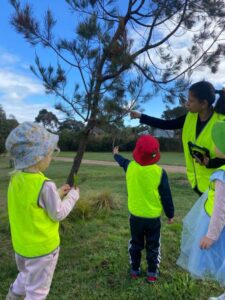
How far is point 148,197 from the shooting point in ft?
10.7

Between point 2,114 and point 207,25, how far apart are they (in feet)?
69.8

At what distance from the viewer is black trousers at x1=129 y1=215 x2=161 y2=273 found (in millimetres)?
3327

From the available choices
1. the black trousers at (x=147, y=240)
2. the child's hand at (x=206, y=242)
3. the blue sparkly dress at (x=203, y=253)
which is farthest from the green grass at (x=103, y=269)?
the child's hand at (x=206, y=242)

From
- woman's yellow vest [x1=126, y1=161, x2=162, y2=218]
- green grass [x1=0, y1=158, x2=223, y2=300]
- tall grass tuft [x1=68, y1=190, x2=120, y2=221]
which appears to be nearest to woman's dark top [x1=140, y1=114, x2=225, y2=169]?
woman's yellow vest [x1=126, y1=161, x2=162, y2=218]

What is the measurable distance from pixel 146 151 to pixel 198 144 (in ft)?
→ 1.94

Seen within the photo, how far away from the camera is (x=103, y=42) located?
4125 mm

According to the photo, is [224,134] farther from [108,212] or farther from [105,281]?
[108,212]

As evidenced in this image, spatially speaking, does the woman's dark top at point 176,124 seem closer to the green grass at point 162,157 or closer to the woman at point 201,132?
the woman at point 201,132

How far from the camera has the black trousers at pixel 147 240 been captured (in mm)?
3327

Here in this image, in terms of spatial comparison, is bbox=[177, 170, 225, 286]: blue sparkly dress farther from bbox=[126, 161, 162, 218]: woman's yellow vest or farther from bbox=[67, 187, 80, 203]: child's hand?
bbox=[67, 187, 80, 203]: child's hand

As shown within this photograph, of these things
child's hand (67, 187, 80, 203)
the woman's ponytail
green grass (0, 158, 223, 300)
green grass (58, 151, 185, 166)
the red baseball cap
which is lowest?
green grass (58, 151, 185, 166)

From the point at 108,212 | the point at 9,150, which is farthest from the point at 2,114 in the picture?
the point at 9,150

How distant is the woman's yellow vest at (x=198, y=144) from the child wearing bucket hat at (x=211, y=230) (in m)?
0.23

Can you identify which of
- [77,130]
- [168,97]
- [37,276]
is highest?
[168,97]
